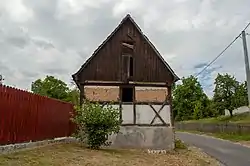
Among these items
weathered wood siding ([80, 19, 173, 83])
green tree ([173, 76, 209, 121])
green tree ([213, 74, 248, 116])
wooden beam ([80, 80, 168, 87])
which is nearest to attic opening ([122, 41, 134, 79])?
weathered wood siding ([80, 19, 173, 83])

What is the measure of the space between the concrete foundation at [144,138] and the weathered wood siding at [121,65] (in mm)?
3022

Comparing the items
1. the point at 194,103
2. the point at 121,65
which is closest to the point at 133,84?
the point at 121,65

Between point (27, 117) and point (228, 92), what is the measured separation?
4388 cm

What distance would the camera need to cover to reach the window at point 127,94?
2377 centimetres

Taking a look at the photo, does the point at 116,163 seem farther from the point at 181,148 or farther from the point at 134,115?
the point at 181,148

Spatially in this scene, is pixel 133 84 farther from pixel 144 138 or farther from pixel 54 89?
pixel 54 89

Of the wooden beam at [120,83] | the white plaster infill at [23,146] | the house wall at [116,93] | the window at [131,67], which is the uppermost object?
the window at [131,67]

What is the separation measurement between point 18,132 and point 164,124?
1155 centimetres

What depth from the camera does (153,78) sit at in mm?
23875

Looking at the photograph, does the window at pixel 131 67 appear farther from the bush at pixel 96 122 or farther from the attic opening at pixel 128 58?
the bush at pixel 96 122

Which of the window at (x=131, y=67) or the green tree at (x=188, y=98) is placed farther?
the green tree at (x=188, y=98)

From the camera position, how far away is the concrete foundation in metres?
22.9

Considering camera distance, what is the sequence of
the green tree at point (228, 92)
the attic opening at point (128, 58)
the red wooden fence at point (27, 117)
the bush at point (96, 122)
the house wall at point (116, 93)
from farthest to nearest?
the green tree at point (228, 92) → the attic opening at point (128, 58) → the house wall at point (116, 93) → the bush at point (96, 122) → the red wooden fence at point (27, 117)

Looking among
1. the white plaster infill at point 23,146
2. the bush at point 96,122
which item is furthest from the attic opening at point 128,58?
the white plaster infill at point 23,146
